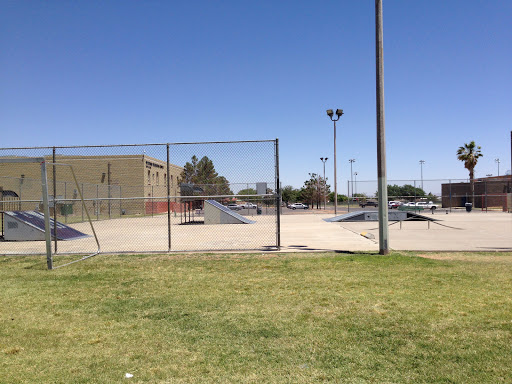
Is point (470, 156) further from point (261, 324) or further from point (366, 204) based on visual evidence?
point (261, 324)

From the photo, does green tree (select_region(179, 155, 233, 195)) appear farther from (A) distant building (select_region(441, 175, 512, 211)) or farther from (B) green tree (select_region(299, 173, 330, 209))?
(B) green tree (select_region(299, 173, 330, 209))

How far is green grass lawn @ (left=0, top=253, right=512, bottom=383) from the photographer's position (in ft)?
11.1

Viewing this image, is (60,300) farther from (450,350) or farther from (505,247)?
(505,247)

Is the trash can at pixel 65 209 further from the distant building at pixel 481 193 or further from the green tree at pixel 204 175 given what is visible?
the distant building at pixel 481 193

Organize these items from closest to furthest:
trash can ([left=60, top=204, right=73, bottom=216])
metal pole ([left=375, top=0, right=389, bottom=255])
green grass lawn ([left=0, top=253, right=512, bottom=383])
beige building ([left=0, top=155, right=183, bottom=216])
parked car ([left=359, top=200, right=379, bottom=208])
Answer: green grass lawn ([left=0, top=253, right=512, bottom=383]) → metal pole ([left=375, top=0, right=389, bottom=255]) → trash can ([left=60, top=204, right=73, bottom=216]) → beige building ([left=0, top=155, right=183, bottom=216]) → parked car ([left=359, top=200, right=379, bottom=208])

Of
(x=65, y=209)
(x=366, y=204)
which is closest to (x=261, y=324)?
(x=65, y=209)

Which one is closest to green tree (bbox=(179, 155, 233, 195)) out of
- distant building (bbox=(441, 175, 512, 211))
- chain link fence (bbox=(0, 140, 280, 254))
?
chain link fence (bbox=(0, 140, 280, 254))

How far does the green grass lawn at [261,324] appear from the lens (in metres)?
3.40

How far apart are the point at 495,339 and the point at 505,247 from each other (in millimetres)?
8303

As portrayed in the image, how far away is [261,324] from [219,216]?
1904 centimetres

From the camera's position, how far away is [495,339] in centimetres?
400

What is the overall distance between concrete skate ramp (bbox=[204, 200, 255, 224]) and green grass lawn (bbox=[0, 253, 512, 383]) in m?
15.1

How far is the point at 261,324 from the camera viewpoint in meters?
4.62

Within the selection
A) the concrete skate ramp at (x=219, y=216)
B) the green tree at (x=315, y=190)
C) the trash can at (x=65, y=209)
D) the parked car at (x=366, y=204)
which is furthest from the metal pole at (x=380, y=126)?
the green tree at (x=315, y=190)
